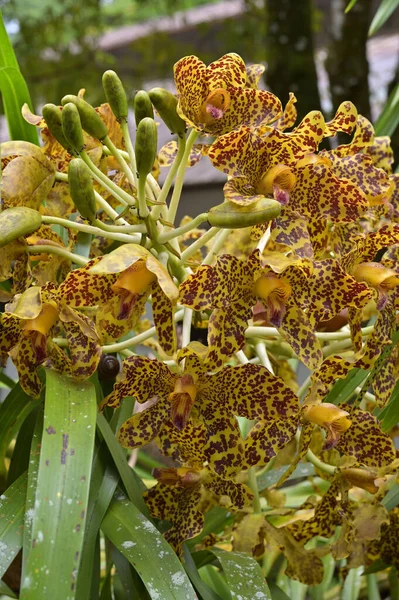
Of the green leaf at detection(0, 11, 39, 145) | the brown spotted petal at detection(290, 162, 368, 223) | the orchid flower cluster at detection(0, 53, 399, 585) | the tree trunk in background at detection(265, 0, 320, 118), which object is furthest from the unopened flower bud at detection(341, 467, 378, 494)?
the tree trunk in background at detection(265, 0, 320, 118)

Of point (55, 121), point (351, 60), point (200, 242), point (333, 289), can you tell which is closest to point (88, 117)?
point (55, 121)

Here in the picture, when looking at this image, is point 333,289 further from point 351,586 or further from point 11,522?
point 351,586

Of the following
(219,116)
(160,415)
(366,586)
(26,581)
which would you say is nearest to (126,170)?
(219,116)

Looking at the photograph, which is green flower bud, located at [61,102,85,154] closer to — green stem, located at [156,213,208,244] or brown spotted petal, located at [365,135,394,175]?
green stem, located at [156,213,208,244]

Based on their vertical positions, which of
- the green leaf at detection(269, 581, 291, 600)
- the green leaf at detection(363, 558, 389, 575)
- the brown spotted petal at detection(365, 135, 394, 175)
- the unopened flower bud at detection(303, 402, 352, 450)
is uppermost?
the brown spotted petal at detection(365, 135, 394, 175)

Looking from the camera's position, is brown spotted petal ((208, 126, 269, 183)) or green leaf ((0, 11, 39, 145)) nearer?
brown spotted petal ((208, 126, 269, 183))

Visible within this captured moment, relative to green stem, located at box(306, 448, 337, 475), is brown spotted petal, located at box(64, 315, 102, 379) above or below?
above
